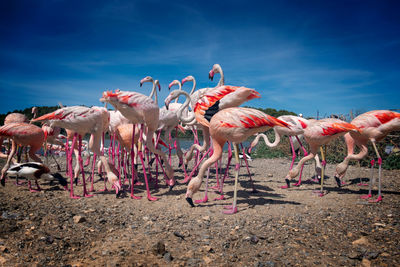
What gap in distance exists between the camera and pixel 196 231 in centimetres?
315

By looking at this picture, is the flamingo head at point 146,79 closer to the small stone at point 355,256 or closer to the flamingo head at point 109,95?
the flamingo head at point 109,95

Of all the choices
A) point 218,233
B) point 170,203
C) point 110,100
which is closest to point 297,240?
point 218,233

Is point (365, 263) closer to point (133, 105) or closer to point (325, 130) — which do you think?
point (325, 130)

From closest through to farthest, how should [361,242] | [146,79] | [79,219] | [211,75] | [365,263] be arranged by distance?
[365,263] < [361,242] < [79,219] < [146,79] < [211,75]

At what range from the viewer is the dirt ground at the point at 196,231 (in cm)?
246

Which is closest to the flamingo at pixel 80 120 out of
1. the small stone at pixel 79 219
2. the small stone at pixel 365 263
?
the small stone at pixel 79 219

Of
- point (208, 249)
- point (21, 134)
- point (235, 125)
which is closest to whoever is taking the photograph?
point (208, 249)

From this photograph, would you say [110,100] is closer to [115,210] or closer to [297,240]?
[115,210]

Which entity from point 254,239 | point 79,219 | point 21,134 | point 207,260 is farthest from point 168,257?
point 21,134

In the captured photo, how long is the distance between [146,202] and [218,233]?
1.89 metres

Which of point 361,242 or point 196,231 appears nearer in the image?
point 361,242

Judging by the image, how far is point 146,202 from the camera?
14.8 ft

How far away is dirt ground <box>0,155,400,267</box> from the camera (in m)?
2.46

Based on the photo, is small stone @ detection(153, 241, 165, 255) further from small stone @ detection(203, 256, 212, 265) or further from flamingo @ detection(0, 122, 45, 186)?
flamingo @ detection(0, 122, 45, 186)
